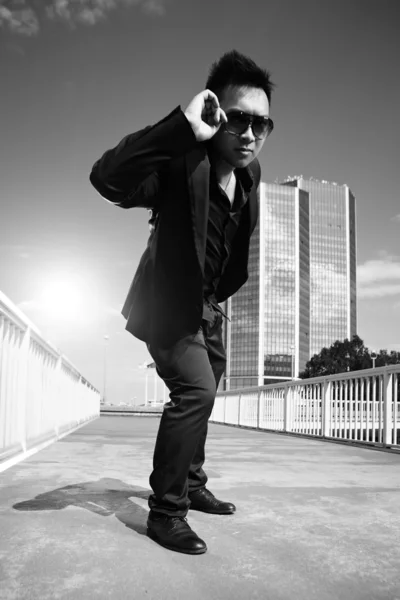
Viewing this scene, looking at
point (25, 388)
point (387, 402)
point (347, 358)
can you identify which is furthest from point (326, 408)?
point (347, 358)

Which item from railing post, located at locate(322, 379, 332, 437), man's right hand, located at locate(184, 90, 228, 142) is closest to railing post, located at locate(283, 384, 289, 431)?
railing post, located at locate(322, 379, 332, 437)

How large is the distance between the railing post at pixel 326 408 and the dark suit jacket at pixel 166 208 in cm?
650

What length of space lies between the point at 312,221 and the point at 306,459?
140378mm

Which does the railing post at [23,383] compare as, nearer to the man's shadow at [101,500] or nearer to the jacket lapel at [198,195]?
the man's shadow at [101,500]

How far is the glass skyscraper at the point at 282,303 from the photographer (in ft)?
398

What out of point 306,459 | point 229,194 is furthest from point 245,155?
point 306,459

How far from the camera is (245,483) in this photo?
11.0ft

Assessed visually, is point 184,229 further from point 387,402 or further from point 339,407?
point 339,407

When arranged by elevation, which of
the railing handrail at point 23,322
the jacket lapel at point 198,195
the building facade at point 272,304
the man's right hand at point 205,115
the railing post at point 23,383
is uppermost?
the building facade at point 272,304

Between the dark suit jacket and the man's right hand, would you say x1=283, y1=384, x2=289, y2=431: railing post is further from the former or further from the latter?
the man's right hand

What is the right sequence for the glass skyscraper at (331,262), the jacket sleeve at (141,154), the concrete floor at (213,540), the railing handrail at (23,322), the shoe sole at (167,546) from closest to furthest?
1. the concrete floor at (213,540)
2. the shoe sole at (167,546)
3. the jacket sleeve at (141,154)
4. the railing handrail at (23,322)
5. the glass skyscraper at (331,262)

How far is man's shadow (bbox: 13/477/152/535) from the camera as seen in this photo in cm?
235

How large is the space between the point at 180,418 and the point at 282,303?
122m

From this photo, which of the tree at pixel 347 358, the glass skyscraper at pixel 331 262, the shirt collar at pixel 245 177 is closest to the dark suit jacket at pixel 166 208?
the shirt collar at pixel 245 177
